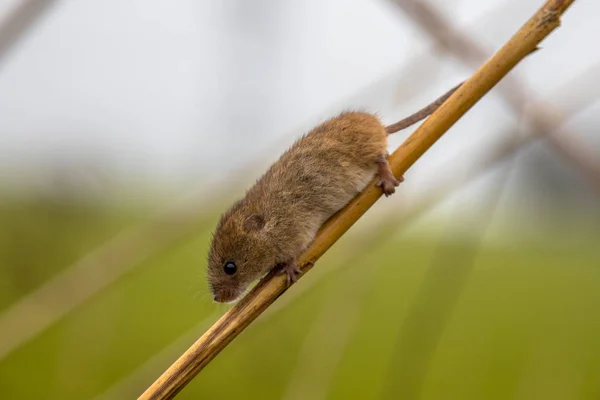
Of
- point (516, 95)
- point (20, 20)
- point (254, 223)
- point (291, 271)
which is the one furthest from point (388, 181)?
point (20, 20)

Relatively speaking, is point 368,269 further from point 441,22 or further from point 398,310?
point 398,310

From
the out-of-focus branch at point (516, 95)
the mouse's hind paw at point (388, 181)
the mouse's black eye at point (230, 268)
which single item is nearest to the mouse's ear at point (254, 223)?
the mouse's black eye at point (230, 268)

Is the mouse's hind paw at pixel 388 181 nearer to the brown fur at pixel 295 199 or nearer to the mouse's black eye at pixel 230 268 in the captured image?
the brown fur at pixel 295 199

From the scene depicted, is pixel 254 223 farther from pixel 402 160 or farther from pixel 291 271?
pixel 402 160

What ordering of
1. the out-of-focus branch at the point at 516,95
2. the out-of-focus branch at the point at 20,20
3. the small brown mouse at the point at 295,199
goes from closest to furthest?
the out-of-focus branch at the point at 20,20 → the out-of-focus branch at the point at 516,95 → the small brown mouse at the point at 295,199

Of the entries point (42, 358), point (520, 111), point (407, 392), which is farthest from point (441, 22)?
point (42, 358)

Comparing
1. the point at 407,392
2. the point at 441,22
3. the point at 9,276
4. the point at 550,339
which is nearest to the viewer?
the point at 441,22
